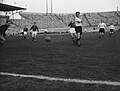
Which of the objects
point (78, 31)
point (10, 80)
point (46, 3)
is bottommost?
point (10, 80)

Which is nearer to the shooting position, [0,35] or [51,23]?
[0,35]

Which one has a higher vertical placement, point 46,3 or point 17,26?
point 46,3

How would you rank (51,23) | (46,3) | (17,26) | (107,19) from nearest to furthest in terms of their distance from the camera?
(17,26) → (51,23) → (107,19) → (46,3)

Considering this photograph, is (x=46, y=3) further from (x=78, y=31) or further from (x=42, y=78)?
(x=42, y=78)

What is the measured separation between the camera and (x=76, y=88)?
412 centimetres

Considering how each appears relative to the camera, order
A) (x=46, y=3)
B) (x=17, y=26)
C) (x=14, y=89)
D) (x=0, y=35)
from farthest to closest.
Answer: (x=46, y=3) → (x=17, y=26) → (x=0, y=35) → (x=14, y=89)

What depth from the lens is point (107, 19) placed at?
220 ft

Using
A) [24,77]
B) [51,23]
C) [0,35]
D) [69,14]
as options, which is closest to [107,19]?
[69,14]

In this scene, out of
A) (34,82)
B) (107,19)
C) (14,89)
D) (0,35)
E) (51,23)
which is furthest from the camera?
(107,19)

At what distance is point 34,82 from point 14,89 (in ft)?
2.02

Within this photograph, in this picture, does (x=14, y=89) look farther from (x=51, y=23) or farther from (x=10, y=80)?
(x=51, y=23)

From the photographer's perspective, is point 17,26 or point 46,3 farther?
point 46,3

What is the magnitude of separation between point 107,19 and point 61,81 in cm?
6477

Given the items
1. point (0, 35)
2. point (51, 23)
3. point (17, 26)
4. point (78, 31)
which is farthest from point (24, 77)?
point (51, 23)
